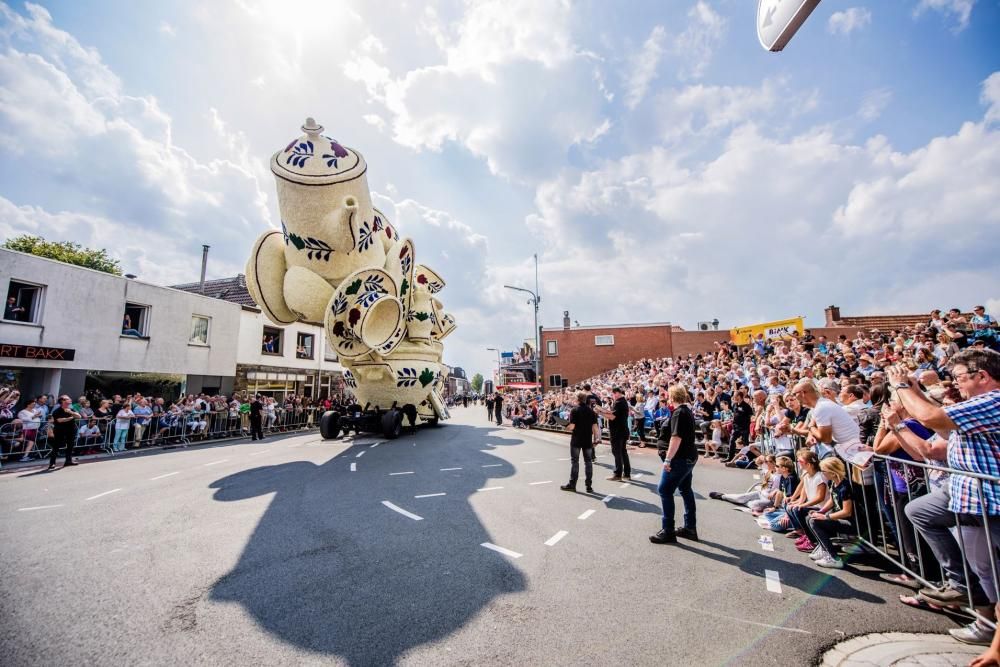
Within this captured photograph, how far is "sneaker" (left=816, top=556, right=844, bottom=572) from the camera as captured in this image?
364 centimetres

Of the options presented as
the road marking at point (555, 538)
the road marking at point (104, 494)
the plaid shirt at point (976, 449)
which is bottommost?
the road marking at point (555, 538)

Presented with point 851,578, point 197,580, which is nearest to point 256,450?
point 197,580

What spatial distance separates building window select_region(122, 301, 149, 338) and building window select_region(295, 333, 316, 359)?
28.5 feet

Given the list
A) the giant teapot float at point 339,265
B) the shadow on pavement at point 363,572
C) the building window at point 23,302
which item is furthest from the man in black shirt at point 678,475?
the building window at point 23,302

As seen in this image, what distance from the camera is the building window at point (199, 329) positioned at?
18362mm

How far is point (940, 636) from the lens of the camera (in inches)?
102

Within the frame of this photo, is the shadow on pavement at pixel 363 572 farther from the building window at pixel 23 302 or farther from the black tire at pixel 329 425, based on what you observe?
the building window at pixel 23 302

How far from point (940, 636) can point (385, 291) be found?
37.6 feet

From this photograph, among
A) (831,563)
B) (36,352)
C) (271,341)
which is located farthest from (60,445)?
(271,341)

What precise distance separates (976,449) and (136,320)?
22.9 metres

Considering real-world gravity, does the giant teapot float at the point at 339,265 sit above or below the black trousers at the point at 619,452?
above

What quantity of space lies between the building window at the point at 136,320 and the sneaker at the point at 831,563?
21606 mm

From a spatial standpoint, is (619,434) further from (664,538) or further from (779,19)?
(779,19)

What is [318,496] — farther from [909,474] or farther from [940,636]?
[909,474]
